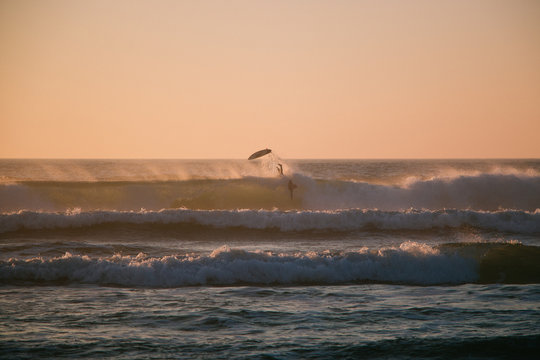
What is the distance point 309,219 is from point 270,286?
35.7 feet

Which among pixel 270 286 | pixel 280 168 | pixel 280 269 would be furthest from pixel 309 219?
pixel 280 168

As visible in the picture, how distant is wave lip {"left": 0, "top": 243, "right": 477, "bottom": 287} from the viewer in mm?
11852

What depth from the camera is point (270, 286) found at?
457 inches

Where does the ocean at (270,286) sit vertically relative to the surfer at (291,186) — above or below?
Result: below

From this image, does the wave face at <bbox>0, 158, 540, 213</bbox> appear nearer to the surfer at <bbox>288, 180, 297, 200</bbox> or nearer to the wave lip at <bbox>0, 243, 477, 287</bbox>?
the surfer at <bbox>288, 180, 297, 200</bbox>

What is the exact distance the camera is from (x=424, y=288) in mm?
11453

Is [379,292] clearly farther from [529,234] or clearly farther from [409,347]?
[529,234]

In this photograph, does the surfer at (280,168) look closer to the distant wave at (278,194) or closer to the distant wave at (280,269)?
the distant wave at (278,194)

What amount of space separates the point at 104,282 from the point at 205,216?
438 inches

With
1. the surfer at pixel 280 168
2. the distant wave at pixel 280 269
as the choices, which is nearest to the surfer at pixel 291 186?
the surfer at pixel 280 168

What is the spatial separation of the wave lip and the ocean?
1.4 inches

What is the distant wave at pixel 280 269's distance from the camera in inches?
468

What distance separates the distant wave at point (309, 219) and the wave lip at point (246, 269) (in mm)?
8974

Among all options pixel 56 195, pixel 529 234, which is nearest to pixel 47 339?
pixel 529 234
